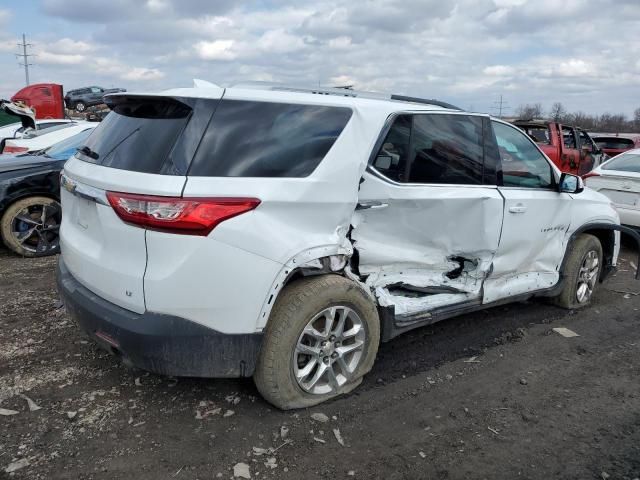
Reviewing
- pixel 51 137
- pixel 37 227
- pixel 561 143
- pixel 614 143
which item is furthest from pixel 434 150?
pixel 614 143

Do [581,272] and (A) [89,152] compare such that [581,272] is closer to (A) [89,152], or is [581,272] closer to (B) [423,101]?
(B) [423,101]

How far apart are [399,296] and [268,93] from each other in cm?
163

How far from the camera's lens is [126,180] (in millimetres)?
2750

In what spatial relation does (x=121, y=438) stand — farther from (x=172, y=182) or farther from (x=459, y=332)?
(x=459, y=332)

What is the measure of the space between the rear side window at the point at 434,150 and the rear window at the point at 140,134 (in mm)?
1303

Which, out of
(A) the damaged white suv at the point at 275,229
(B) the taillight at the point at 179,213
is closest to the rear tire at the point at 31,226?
(A) the damaged white suv at the point at 275,229

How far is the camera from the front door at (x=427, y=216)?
3529 mm

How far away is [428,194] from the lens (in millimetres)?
3664

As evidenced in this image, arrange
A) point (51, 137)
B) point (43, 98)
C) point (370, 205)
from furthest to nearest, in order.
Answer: point (43, 98) < point (51, 137) < point (370, 205)

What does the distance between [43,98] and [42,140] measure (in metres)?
16.6

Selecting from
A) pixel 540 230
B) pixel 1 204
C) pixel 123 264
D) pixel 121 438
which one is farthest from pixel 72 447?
pixel 1 204

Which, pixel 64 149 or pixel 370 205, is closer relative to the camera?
Answer: pixel 370 205

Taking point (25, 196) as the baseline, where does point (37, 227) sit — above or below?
below

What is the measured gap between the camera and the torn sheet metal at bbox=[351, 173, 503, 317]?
353cm
